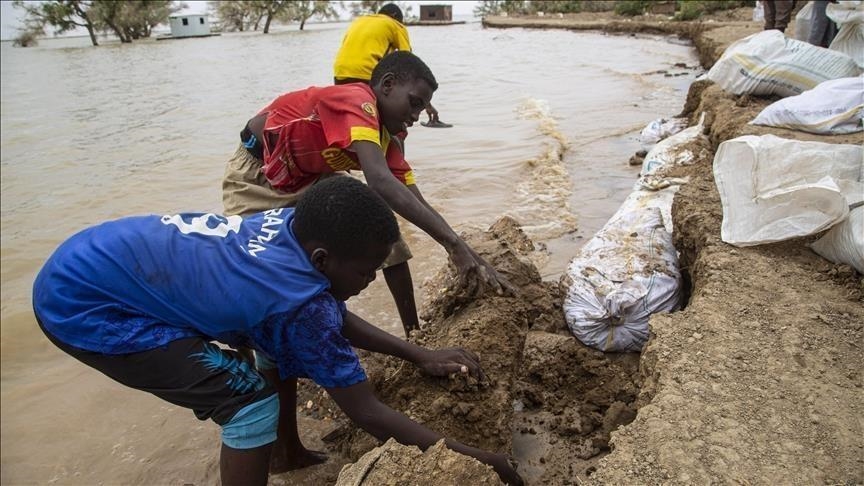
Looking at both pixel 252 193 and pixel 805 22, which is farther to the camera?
pixel 805 22

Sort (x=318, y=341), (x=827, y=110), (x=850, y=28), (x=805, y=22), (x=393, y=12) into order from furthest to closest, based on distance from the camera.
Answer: (x=805, y=22) → (x=850, y=28) → (x=393, y=12) → (x=827, y=110) → (x=318, y=341)

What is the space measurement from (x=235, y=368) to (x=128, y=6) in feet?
135

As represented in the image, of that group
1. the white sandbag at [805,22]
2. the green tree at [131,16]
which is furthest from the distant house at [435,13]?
the white sandbag at [805,22]

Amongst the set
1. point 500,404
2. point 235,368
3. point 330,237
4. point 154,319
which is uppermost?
point 330,237

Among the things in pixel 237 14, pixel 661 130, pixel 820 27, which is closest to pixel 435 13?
pixel 237 14

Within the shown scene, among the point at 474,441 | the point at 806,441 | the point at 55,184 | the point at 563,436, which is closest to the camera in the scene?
the point at 806,441

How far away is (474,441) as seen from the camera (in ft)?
6.29

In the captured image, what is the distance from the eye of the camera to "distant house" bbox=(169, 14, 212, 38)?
36094 millimetres

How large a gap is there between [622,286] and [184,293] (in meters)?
1.96

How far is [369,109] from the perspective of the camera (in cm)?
222

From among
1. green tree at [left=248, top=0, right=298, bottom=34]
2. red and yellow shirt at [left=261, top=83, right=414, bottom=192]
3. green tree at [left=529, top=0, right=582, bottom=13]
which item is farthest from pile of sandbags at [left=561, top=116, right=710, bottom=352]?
green tree at [left=248, top=0, right=298, bottom=34]

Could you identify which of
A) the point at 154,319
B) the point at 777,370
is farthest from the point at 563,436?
the point at 154,319

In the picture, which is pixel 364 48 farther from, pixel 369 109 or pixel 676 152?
pixel 676 152

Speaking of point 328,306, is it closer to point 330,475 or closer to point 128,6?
point 330,475
